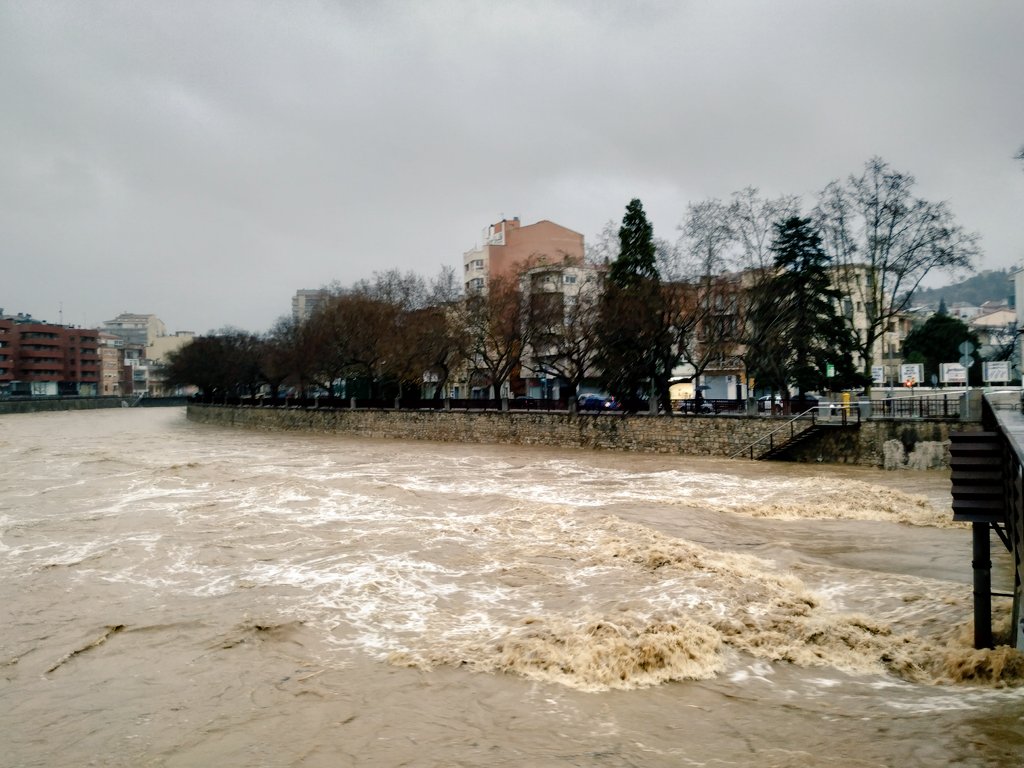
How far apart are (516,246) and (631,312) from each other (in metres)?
35.7

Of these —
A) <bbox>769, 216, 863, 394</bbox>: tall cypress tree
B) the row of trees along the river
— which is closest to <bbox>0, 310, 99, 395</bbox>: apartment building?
the row of trees along the river

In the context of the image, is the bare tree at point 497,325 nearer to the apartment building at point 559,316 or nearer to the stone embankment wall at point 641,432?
the apartment building at point 559,316

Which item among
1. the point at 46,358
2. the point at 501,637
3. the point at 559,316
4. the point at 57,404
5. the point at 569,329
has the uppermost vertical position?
the point at 46,358

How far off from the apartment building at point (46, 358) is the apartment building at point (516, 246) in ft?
263

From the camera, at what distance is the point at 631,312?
124 ft

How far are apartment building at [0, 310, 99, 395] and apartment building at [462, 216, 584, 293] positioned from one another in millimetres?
80119

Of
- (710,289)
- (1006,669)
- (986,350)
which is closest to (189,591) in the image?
(1006,669)

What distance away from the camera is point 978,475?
7711 mm

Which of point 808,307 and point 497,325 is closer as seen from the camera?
point 808,307

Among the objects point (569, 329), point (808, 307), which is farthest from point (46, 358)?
point (808, 307)

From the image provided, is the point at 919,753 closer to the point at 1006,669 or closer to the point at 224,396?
the point at 1006,669

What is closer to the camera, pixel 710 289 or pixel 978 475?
pixel 978 475

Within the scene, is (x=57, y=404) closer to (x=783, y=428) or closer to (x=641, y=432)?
(x=641, y=432)

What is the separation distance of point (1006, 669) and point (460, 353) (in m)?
41.6
